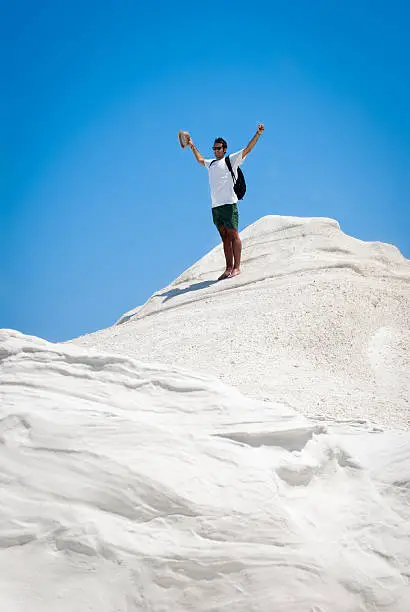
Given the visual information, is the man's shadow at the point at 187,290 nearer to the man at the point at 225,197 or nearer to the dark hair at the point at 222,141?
the man at the point at 225,197

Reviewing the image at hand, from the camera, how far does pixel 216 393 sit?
3.40m

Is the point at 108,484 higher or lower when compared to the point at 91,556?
higher

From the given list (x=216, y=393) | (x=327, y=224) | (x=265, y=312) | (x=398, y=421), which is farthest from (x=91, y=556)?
(x=327, y=224)

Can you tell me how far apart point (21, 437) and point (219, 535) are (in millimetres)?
987

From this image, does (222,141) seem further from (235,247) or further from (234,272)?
(234,272)

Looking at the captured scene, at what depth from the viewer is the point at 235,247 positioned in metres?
9.48

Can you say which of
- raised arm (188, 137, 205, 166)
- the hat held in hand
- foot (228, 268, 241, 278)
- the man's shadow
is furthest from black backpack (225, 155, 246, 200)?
the man's shadow

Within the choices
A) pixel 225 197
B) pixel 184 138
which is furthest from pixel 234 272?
pixel 184 138

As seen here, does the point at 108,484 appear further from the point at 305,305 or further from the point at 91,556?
the point at 305,305

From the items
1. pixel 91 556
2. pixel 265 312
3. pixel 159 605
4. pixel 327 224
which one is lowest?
pixel 159 605

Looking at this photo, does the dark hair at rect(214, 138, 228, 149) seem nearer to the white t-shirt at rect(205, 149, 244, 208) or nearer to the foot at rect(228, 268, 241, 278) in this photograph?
the white t-shirt at rect(205, 149, 244, 208)

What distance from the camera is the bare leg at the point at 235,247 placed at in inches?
369

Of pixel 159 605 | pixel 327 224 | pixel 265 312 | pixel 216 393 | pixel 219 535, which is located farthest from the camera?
pixel 327 224

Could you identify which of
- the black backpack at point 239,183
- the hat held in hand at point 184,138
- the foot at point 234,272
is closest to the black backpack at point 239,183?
the black backpack at point 239,183
